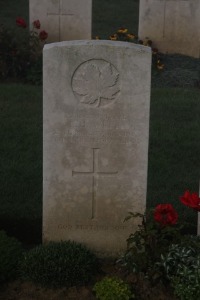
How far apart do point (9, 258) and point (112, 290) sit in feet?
2.83

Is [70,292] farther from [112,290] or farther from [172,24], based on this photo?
[172,24]

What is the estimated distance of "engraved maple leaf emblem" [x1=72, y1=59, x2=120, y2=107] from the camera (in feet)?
17.7

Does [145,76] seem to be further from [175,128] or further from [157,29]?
[157,29]

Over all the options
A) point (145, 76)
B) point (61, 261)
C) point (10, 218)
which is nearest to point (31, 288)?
point (61, 261)

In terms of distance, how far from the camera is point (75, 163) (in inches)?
221

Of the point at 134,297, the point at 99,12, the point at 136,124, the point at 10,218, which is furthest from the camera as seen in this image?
the point at 99,12

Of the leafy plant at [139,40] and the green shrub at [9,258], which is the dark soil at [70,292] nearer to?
the green shrub at [9,258]

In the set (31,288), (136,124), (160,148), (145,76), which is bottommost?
(31,288)

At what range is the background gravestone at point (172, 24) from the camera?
12375 millimetres

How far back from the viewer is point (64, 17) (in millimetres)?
11867

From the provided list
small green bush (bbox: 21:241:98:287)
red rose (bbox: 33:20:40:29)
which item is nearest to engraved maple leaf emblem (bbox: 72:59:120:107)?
small green bush (bbox: 21:241:98:287)

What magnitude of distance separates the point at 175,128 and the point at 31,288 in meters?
3.90

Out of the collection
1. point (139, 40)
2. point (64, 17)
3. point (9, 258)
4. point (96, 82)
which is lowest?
Answer: point (9, 258)

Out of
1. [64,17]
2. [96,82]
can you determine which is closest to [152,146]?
[96,82]
